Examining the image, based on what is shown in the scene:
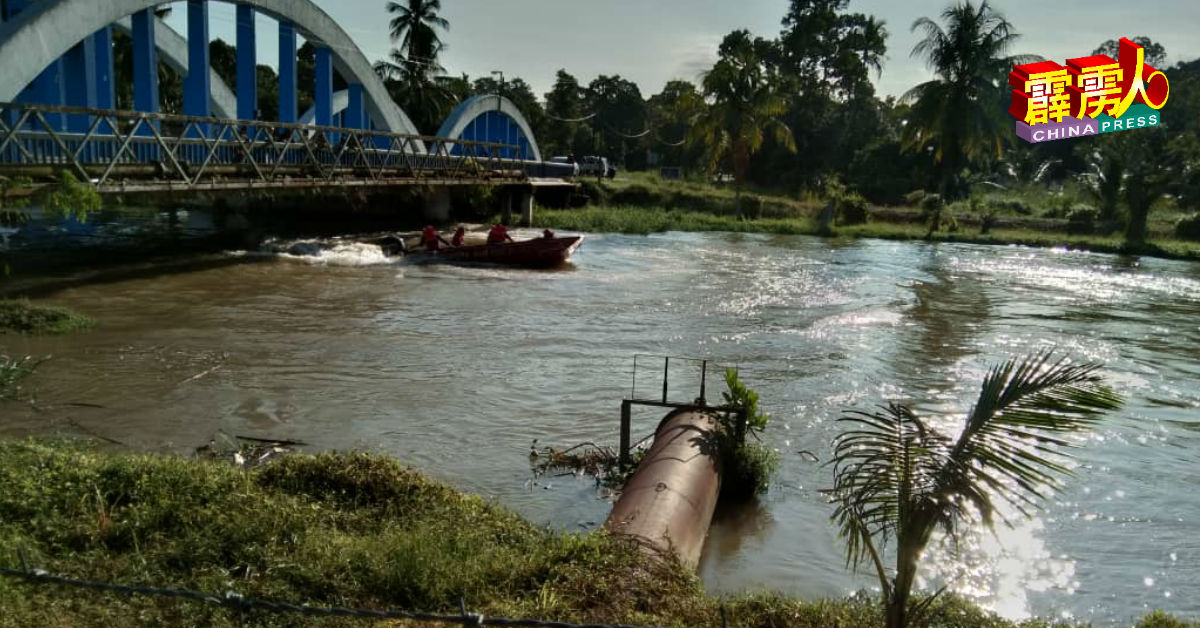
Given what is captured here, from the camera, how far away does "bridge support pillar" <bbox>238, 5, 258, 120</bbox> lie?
91.2 feet

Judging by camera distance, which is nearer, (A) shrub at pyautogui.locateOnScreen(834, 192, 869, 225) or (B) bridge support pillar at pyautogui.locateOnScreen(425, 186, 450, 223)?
(B) bridge support pillar at pyautogui.locateOnScreen(425, 186, 450, 223)

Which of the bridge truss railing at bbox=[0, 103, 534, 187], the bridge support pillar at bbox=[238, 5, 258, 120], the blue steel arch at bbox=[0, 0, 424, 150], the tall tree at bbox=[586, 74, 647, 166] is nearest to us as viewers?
the bridge truss railing at bbox=[0, 103, 534, 187]

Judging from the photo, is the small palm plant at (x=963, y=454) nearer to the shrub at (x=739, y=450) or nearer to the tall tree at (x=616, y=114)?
the shrub at (x=739, y=450)

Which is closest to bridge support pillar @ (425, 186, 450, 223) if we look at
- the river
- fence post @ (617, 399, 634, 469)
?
the river

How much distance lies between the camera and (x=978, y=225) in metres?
43.1

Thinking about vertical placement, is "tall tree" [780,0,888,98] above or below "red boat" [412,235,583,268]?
above

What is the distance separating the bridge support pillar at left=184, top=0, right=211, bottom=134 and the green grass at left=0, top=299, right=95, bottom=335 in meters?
12.1

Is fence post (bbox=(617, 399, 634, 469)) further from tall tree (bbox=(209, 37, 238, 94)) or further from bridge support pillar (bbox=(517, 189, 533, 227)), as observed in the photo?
tall tree (bbox=(209, 37, 238, 94))

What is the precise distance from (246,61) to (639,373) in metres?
20.2

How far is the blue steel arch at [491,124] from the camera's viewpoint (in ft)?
138

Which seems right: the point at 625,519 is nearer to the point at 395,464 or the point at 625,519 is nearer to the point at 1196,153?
the point at 395,464

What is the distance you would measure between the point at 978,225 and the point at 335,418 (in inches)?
1535

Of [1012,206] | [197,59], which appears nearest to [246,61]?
[197,59]

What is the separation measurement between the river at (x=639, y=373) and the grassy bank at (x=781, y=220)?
12451mm
